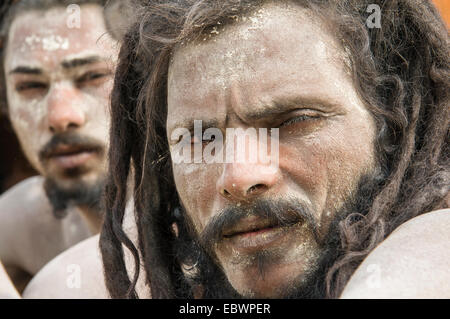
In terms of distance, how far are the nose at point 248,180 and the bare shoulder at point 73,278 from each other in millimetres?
922

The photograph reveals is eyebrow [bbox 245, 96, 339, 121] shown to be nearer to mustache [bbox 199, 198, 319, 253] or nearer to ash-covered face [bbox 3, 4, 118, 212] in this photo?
mustache [bbox 199, 198, 319, 253]

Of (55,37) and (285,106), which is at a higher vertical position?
(285,106)

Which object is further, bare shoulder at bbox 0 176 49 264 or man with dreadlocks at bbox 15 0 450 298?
bare shoulder at bbox 0 176 49 264

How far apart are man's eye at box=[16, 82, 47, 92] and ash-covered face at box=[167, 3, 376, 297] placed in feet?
6.04

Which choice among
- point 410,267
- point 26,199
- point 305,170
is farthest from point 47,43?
point 410,267

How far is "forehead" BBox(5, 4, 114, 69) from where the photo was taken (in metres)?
4.20

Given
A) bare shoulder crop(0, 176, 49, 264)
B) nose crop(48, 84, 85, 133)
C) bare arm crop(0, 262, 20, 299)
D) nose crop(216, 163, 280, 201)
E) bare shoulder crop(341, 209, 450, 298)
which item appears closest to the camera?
bare shoulder crop(341, 209, 450, 298)

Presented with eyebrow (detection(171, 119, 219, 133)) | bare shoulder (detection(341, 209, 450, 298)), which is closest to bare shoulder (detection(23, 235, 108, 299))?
Result: eyebrow (detection(171, 119, 219, 133))

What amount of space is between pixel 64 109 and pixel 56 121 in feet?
0.21

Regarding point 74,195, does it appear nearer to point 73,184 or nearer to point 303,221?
point 73,184

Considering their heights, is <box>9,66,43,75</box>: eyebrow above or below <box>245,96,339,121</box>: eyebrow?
below

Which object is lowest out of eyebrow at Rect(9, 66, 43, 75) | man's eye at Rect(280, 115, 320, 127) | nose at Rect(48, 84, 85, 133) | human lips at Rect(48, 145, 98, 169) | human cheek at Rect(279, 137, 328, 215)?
human lips at Rect(48, 145, 98, 169)

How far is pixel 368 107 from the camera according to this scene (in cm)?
249

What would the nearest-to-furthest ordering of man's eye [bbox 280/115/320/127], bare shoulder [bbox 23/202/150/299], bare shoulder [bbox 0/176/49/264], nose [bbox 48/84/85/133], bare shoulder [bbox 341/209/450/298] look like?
bare shoulder [bbox 341/209/450/298] < man's eye [bbox 280/115/320/127] < bare shoulder [bbox 23/202/150/299] < nose [bbox 48/84/85/133] < bare shoulder [bbox 0/176/49/264]
